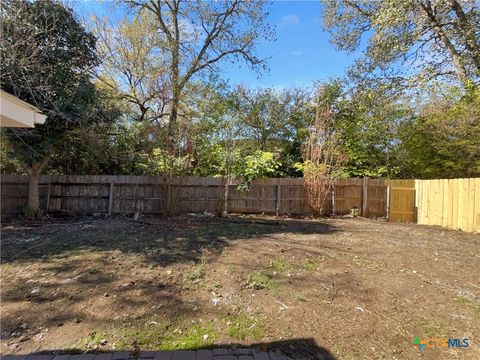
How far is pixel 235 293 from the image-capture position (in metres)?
3.51

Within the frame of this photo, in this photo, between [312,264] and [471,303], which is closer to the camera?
[471,303]

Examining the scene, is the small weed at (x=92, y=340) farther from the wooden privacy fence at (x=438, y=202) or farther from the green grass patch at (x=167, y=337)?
the wooden privacy fence at (x=438, y=202)

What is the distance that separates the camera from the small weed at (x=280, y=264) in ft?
14.0

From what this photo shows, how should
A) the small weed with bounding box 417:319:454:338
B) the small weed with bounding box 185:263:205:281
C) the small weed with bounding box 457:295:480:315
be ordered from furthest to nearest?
1. the small weed with bounding box 185:263:205:281
2. the small weed with bounding box 457:295:480:315
3. the small weed with bounding box 417:319:454:338

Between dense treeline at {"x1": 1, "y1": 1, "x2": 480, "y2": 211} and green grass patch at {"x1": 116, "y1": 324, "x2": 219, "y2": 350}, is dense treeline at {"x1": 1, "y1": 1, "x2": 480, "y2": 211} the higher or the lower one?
the higher one

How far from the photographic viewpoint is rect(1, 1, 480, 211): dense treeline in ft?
24.9

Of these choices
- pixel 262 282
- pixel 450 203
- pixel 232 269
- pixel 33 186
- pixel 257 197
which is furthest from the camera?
pixel 257 197

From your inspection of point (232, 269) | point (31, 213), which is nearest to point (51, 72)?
point (31, 213)

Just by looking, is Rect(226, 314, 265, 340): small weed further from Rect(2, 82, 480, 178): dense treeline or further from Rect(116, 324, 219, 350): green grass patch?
Rect(2, 82, 480, 178): dense treeline

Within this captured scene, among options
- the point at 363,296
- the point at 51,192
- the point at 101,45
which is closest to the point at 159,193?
the point at 51,192

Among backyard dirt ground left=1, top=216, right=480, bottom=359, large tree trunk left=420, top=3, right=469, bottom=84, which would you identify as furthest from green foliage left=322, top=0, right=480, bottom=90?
backyard dirt ground left=1, top=216, right=480, bottom=359

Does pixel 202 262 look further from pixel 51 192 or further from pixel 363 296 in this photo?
pixel 51 192

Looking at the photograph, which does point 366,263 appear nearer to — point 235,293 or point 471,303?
point 471,303

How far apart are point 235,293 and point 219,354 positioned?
108 cm
